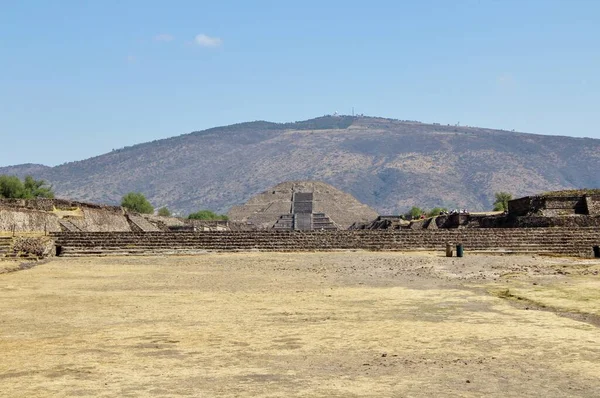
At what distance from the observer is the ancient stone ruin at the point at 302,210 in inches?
4038

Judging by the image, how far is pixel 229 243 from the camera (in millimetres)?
44531

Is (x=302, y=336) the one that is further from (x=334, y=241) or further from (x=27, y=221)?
(x=27, y=221)

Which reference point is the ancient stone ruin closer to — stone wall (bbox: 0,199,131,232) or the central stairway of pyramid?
the central stairway of pyramid

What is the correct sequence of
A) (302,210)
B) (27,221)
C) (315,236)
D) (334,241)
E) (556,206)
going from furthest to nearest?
(302,210) → (556,206) → (27,221) → (315,236) → (334,241)

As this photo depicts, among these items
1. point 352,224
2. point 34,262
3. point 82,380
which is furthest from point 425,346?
point 352,224

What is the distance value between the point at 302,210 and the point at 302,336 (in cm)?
9706

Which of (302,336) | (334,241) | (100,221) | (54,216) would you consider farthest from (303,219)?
(302,336)

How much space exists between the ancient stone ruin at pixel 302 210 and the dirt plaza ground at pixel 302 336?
7517 cm

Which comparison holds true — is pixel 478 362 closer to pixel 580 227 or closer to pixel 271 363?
pixel 271 363

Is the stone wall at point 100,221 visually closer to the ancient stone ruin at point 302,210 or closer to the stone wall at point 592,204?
the ancient stone ruin at point 302,210

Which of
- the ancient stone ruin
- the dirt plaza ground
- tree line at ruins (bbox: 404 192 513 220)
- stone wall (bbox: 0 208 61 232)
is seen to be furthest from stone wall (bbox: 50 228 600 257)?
the ancient stone ruin

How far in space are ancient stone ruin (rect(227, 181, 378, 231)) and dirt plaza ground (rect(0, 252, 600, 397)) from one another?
247 feet

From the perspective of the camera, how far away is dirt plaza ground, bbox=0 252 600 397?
868 centimetres

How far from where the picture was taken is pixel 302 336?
12.3 m
